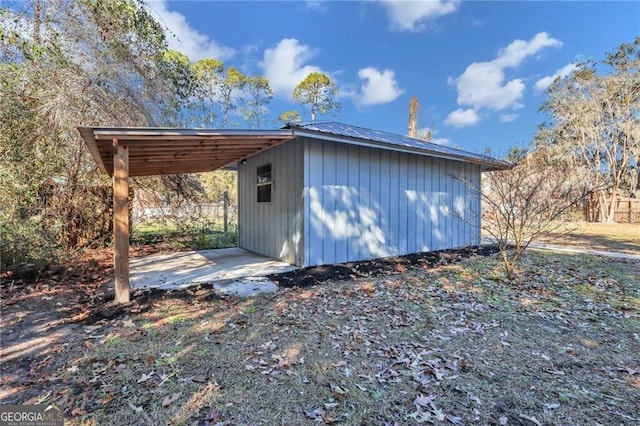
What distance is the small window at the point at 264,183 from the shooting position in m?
6.91

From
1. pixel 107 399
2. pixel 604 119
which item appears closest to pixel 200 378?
pixel 107 399

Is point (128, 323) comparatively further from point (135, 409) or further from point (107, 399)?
point (135, 409)

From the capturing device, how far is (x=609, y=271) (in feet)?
19.0

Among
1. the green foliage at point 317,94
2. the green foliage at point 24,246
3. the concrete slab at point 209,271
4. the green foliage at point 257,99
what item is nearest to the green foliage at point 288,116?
the green foliage at point 317,94

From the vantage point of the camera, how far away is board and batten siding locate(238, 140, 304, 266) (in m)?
5.89

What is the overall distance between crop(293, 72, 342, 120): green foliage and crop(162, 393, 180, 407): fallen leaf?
2428 cm

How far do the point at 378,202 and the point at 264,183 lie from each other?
257 cm

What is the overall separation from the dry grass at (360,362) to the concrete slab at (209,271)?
2.18 feet

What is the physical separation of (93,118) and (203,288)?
4401 mm

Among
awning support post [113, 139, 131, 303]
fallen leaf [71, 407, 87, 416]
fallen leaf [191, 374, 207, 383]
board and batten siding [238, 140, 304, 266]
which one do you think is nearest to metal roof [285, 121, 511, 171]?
board and batten siding [238, 140, 304, 266]

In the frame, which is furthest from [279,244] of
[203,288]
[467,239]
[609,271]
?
[609,271]

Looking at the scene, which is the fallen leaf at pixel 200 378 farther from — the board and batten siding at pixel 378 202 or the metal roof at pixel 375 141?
the metal roof at pixel 375 141

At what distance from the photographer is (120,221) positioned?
3.86 meters

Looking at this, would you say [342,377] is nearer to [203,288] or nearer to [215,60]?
[203,288]
